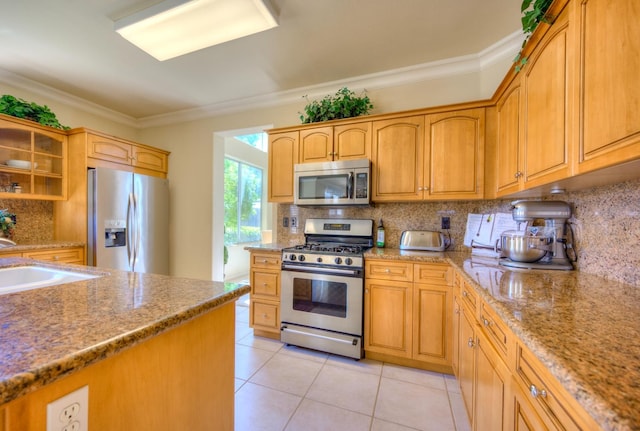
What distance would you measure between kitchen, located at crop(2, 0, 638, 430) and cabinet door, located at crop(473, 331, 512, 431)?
0.71 meters

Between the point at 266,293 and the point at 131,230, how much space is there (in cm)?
190

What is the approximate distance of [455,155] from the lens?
7.16 feet

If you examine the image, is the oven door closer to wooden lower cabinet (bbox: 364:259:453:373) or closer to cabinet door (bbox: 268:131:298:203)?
wooden lower cabinet (bbox: 364:259:453:373)

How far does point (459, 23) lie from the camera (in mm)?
1977

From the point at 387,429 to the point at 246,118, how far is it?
11.0 ft

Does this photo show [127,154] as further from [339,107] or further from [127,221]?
[339,107]

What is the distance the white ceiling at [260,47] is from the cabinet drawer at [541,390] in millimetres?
2162

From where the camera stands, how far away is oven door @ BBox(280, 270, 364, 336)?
2188 millimetres

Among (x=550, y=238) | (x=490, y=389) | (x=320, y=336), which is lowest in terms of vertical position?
(x=320, y=336)

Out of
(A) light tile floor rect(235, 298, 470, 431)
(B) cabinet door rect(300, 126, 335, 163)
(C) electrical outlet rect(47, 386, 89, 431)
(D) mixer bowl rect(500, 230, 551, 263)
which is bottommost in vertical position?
(A) light tile floor rect(235, 298, 470, 431)

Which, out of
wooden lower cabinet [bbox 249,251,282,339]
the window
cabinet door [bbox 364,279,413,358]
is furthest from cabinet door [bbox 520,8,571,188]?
the window

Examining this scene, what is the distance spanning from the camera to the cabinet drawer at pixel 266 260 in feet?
8.23

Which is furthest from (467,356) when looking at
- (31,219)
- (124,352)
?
(31,219)

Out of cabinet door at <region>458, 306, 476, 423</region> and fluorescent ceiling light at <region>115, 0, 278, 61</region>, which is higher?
fluorescent ceiling light at <region>115, 0, 278, 61</region>
